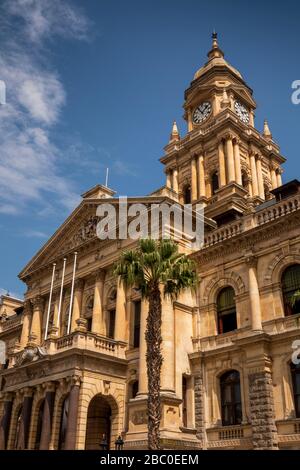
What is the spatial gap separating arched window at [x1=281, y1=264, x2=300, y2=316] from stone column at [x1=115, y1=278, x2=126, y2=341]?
10261mm

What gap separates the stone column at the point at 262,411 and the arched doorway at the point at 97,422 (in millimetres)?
9792

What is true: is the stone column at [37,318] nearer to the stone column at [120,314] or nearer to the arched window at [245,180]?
the stone column at [120,314]

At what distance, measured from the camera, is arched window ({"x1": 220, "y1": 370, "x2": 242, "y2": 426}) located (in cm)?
2662

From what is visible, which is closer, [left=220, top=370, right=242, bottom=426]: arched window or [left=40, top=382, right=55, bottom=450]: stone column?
[left=220, top=370, right=242, bottom=426]: arched window

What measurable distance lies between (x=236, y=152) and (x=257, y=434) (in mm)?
28697

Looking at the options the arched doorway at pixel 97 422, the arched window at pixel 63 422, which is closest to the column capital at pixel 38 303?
the arched doorway at pixel 97 422

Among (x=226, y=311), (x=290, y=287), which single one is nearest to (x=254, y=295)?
(x=290, y=287)

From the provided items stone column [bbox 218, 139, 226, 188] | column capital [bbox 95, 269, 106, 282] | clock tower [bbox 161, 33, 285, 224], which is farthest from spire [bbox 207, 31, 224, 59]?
column capital [bbox 95, 269, 106, 282]

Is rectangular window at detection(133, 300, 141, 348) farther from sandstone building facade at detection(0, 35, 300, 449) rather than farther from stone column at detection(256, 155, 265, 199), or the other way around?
stone column at detection(256, 155, 265, 199)

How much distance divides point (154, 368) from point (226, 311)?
9475mm

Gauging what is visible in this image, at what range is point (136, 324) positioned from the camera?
32.3 m
